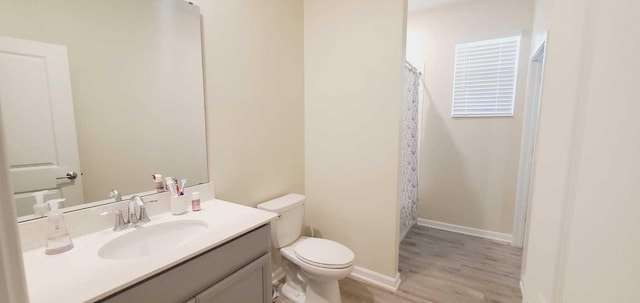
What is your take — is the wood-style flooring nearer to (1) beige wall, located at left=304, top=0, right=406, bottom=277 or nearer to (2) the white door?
(1) beige wall, located at left=304, top=0, right=406, bottom=277

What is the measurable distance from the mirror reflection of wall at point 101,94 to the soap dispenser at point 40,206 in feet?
0.06

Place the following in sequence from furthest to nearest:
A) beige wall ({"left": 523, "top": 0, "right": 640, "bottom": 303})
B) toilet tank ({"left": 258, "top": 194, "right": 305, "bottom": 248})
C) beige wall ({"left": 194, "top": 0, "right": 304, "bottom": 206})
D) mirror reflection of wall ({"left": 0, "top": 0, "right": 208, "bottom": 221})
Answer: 1. toilet tank ({"left": 258, "top": 194, "right": 305, "bottom": 248})
2. beige wall ({"left": 194, "top": 0, "right": 304, "bottom": 206})
3. mirror reflection of wall ({"left": 0, "top": 0, "right": 208, "bottom": 221})
4. beige wall ({"left": 523, "top": 0, "right": 640, "bottom": 303})

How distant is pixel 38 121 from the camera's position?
1.00 metres

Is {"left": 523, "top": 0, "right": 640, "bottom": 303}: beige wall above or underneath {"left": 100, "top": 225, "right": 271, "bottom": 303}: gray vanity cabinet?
above

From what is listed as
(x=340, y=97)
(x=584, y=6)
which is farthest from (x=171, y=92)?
(x=584, y=6)

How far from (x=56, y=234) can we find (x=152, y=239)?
13.4 inches

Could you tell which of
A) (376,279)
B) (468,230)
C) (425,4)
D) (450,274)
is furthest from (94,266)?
(425,4)

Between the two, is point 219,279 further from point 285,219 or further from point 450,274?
point 450,274

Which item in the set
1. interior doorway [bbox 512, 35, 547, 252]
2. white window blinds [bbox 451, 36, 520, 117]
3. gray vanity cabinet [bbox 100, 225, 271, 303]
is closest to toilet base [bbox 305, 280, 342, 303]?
gray vanity cabinet [bbox 100, 225, 271, 303]

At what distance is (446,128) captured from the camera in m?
3.06

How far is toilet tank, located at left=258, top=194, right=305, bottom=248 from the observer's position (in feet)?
5.89

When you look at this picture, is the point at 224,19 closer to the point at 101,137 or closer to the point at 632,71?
the point at 101,137

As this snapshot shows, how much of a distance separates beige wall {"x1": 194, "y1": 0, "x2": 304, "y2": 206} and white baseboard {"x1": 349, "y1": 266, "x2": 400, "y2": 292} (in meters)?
0.92

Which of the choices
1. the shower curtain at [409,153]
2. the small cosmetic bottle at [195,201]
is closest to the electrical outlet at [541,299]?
the small cosmetic bottle at [195,201]
